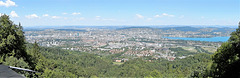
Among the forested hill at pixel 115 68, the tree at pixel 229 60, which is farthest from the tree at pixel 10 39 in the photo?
the tree at pixel 229 60

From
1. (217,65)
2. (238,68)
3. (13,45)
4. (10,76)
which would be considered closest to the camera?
(10,76)

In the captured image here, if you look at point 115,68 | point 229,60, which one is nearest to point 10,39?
point 229,60

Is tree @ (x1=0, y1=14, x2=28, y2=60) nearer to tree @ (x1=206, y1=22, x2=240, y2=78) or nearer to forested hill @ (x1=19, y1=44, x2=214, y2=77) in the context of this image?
forested hill @ (x1=19, y1=44, x2=214, y2=77)

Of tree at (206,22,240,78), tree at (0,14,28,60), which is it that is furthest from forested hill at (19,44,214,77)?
tree at (206,22,240,78)

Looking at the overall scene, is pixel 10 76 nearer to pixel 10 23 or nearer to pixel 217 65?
pixel 217 65

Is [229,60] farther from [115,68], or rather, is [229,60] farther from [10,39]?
[115,68]

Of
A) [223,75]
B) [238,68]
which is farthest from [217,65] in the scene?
[238,68]

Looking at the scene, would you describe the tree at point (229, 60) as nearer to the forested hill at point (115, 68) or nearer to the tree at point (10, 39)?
the forested hill at point (115, 68)
